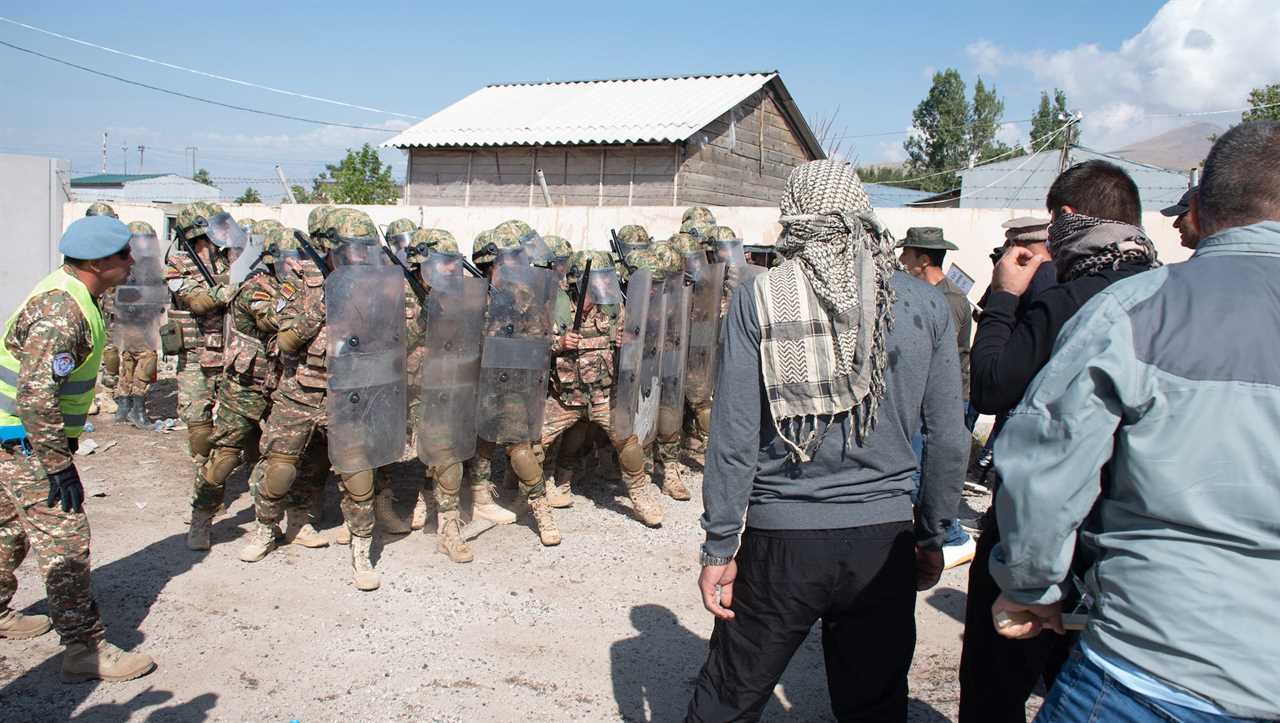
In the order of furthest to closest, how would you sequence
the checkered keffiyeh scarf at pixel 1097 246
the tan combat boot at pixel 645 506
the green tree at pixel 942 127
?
the green tree at pixel 942 127, the tan combat boot at pixel 645 506, the checkered keffiyeh scarf at pixel 1097 246

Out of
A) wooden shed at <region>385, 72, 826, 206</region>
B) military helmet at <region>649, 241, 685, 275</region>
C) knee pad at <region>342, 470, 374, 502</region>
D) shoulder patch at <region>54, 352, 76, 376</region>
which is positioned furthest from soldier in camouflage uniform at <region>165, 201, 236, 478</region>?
wooden shed at <region>385, 72, 826, 206</region>

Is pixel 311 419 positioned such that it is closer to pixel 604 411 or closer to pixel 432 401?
pixel 432 401

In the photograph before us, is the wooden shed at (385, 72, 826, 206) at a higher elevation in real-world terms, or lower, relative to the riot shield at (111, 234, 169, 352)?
higher

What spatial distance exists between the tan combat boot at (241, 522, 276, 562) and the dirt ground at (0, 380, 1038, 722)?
0.19ft

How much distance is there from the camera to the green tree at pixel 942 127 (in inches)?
1676

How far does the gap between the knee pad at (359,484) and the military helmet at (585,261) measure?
6.90ft

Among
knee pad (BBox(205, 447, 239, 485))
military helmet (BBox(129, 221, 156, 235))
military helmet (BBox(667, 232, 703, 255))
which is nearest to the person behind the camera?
knee pad (BBox(205, 447, 239, 485))

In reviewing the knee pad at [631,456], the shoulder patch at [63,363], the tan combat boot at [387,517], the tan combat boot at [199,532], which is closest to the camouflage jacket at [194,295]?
the tan combat boot at [199,532]

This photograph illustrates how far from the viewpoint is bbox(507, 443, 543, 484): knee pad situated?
512cm

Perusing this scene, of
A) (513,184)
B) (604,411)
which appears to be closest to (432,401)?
(604,411)

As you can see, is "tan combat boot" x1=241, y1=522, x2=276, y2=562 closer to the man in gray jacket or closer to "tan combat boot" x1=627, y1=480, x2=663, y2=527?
"tan combat boot" x1=627, y1=480, x2=663, y2=527

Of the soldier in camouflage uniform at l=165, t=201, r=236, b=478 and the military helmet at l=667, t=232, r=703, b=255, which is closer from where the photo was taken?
the soldier in camouflage uniform at l=165, t=201, r=236, b=478

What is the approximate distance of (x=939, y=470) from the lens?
2152mm

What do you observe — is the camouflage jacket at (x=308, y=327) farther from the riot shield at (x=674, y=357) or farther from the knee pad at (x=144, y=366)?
the knee pad at (x=144, y=366)
